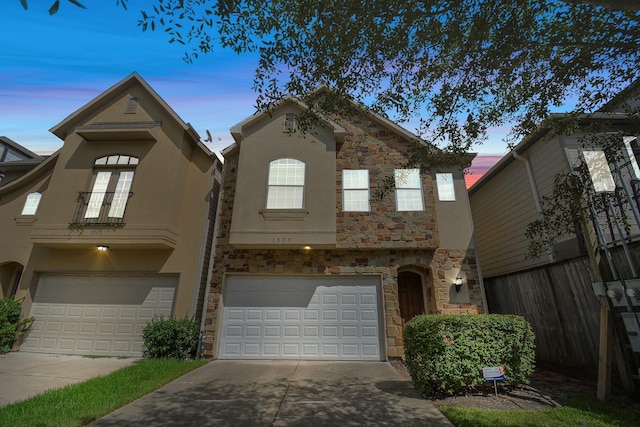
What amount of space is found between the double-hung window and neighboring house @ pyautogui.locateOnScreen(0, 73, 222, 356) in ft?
0.11

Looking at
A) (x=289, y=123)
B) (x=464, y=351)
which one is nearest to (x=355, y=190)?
(x=289, y=123)

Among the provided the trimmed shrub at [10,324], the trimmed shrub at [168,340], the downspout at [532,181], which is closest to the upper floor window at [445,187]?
the downspout at [532,181]

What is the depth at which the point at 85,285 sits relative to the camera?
9.98 m

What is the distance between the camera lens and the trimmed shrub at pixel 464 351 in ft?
17.1

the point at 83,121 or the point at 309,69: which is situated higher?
the point at 83,121

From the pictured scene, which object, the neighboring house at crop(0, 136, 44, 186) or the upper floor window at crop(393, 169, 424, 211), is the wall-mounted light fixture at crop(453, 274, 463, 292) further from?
the neighboring house at crop(0, 136, 44, 186)

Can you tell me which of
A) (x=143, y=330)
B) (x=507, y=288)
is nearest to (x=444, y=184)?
(x=507, y=288)

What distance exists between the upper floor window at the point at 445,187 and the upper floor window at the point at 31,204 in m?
14.9

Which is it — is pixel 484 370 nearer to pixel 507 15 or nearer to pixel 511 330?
pixel 511 330

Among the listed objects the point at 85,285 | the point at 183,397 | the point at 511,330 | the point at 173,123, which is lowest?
the point at 183,397

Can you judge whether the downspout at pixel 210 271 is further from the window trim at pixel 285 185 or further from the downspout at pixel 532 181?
the downspout at pixel 532 181

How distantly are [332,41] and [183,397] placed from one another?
690cm

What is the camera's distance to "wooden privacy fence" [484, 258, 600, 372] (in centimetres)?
641

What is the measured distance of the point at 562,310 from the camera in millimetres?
7133
